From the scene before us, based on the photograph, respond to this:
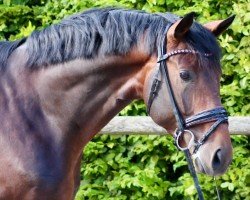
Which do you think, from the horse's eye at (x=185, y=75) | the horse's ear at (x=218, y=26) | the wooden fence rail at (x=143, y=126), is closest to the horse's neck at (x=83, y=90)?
the horse's eye at (x=185, y=75)

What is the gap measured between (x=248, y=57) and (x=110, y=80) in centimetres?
230

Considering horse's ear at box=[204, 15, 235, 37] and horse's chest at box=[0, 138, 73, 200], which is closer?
horse's chest at box=[0, 138, 73, 200]

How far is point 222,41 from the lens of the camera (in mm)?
5070

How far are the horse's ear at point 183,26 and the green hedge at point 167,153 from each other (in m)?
2.20

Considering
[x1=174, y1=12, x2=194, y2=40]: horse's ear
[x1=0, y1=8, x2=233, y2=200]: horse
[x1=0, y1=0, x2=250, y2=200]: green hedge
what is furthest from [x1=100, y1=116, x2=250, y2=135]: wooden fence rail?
[x1=174, y1=12, x2=194, y2=40]: horse's ear

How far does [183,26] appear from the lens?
286cm

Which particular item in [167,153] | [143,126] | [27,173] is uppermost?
[27,173]

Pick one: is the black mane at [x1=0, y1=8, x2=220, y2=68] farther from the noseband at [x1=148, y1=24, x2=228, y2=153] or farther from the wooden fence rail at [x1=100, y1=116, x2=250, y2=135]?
the wooden fence rail at [x1=100, y1=116, x2=250, y2=135]

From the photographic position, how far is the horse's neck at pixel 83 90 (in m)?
3.02

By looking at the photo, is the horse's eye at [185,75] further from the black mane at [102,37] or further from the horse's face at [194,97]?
the black mane at [102,37]

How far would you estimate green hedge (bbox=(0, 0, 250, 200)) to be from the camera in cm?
501

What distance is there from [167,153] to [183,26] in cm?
249

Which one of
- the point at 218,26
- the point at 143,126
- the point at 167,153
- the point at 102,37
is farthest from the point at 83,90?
the point at 167,153

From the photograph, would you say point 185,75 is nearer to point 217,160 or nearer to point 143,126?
point 217,160
